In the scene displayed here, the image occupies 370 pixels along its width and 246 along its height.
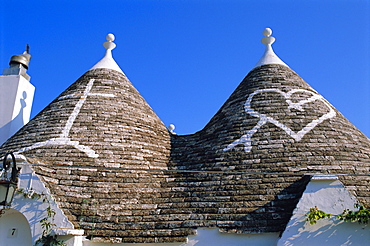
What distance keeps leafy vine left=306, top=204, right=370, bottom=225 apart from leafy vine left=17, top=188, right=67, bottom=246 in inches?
175

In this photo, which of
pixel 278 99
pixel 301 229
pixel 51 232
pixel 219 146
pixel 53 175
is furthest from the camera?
pixel 278 99

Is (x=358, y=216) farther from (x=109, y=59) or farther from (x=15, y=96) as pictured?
(x=15, y=96)

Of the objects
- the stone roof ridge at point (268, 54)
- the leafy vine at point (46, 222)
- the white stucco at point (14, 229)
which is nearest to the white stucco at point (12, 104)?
the white stucco at point (14, 229)

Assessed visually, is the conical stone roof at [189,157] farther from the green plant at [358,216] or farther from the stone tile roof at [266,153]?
the green plant at [358,216]

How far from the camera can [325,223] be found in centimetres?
628

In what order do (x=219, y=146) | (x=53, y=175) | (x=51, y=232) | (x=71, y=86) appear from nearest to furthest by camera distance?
(x=51, y=232) → (x=53, y=175) → (x=219, y=146) → (x=71, y=86)

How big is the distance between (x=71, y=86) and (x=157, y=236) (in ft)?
19.7

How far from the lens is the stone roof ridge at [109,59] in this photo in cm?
1155

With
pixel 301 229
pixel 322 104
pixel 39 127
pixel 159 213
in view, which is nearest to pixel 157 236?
pixel 159 213

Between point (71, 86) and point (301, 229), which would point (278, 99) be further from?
point (71, 86)

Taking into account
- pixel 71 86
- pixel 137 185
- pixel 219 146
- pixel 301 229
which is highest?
pixel 71 86

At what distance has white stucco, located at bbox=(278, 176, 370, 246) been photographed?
6176mm

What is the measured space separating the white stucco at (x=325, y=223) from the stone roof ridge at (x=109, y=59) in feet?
24.2

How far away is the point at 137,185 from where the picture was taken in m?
8.26
